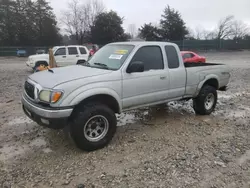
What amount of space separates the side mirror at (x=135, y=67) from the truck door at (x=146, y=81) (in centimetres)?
9

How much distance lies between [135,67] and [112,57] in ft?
2.18

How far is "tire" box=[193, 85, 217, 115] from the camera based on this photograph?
5534mm

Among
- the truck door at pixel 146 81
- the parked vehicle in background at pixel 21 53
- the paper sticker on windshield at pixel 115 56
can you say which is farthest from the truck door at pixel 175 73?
the parked vehicle in background at pixel 21 53

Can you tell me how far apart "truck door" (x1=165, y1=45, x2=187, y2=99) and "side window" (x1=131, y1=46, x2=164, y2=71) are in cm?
24

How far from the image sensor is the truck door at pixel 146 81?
4141 mm

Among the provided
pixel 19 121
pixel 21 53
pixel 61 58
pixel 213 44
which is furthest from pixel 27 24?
pixel 19 121

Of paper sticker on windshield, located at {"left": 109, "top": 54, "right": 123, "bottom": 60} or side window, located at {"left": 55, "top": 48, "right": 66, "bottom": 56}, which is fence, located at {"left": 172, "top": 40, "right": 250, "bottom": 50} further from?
paper sticker on windshield, located at {"left": 109, "top": 54, "right": 123, "bottom": 60}

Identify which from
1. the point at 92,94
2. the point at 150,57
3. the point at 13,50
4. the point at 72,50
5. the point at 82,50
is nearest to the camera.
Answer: the point at 92,94

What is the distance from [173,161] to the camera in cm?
355

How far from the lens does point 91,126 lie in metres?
3.81

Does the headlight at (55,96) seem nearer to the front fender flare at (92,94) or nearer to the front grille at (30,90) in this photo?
the front fender flare at (92,94)

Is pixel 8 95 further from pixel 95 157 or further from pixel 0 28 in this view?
pixel 0 28

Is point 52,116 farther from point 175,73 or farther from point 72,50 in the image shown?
point 72,50

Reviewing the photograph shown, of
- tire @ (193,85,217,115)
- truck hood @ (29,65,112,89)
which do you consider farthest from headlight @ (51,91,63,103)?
tire @ (193,85,217,115)
